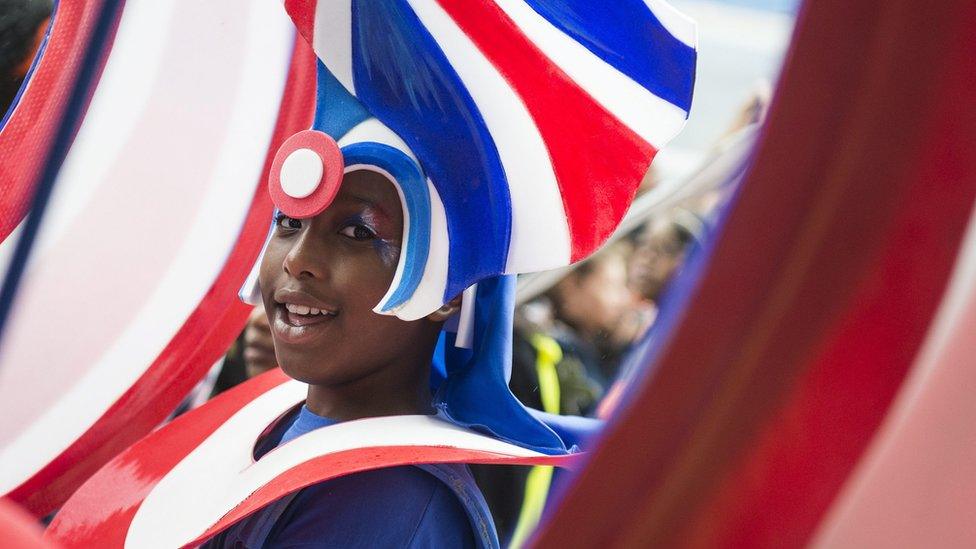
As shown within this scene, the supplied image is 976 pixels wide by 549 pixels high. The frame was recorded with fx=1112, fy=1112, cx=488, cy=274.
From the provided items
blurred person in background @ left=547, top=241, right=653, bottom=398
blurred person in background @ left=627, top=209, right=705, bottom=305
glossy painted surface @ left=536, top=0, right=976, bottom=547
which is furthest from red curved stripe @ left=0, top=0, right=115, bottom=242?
blurred person in background @ left=547, top=241, right=653, bottom=398

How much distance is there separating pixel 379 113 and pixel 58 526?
49cm

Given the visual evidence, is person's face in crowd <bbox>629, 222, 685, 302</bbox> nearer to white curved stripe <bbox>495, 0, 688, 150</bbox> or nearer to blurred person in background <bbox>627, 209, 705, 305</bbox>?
blurred person in background <bbox>627, 209, 705, 305</bbox>

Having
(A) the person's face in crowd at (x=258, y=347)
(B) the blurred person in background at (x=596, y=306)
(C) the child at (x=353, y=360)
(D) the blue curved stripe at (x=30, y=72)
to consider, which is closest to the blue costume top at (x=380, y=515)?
(C) the child at (x=353, y=360)

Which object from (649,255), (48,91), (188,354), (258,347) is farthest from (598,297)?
(48,91)

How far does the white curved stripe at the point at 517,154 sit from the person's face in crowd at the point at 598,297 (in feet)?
3.39

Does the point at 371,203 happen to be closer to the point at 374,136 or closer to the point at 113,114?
the point at 374,136

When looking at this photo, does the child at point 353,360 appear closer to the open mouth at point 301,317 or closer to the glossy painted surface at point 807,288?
the open mouth at point 301,317

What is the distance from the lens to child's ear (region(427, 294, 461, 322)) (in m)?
1.00

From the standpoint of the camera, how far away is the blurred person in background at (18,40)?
1104mm

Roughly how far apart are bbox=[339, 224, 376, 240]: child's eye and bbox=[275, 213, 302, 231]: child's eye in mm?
65

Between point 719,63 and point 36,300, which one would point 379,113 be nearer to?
point 719,63

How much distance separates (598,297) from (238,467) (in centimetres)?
110

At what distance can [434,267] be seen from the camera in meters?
0.92

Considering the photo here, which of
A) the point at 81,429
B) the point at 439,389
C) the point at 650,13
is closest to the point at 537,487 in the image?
the point at 439,389
